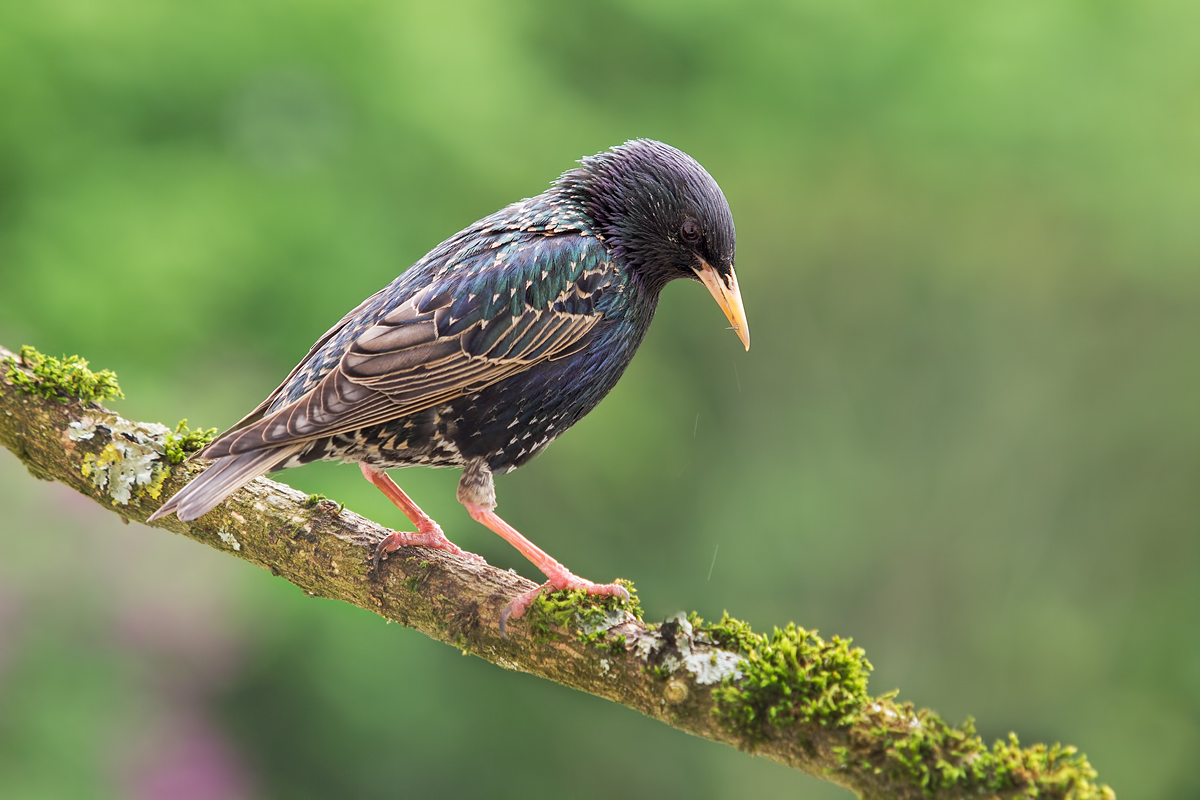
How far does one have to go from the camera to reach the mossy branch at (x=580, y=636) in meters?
2.58

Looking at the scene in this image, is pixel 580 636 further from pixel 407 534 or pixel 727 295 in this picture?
pixel 727 295

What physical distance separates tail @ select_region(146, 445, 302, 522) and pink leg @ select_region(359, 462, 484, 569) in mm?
426

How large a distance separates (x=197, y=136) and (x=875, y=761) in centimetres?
620

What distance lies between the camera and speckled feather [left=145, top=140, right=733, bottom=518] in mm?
3531

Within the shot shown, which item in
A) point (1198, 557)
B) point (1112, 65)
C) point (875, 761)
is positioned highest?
point (1112, 65)

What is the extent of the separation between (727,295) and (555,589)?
4.05 ft

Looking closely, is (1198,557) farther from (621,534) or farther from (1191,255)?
(621,534)

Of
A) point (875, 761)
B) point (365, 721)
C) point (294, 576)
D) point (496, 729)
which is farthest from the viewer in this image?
point (496, 729)

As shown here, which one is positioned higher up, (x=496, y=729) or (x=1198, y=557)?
(x=1198, y=557)

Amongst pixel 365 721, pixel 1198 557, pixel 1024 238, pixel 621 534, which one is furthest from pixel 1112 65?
pixel 365 721

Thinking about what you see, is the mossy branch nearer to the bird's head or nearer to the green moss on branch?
the green moss on branch

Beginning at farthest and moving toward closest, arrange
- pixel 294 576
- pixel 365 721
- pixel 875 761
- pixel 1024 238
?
pixel 1024 238, pixel 365 721, pixel 294 576, pixel 875 761

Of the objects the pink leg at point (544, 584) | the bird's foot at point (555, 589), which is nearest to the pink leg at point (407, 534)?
the pink leg at point (544, 584)

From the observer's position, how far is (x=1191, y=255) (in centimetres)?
845
